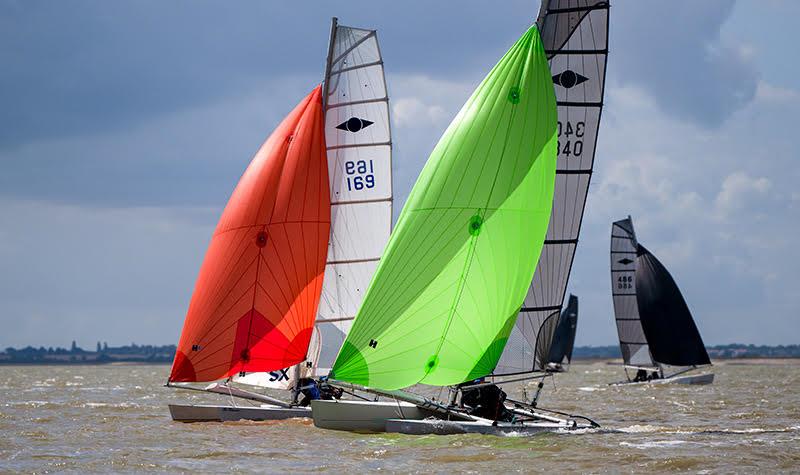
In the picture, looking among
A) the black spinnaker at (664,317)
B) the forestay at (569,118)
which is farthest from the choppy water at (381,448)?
the black spinnaker at (664,317)

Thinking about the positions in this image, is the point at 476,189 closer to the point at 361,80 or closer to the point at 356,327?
the point at 356,327

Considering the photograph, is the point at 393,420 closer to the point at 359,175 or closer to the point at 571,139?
the point at 571,139

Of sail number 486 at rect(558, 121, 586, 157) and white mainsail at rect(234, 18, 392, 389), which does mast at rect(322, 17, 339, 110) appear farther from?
sail number 486 at rect(558, 121, 586, 157)

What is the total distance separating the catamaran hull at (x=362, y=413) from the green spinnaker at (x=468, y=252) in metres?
0.85

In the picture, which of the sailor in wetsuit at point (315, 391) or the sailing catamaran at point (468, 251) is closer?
the sailing catamaran at point (468, 251)

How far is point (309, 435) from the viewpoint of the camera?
825 inches

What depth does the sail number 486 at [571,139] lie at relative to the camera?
20625 mm

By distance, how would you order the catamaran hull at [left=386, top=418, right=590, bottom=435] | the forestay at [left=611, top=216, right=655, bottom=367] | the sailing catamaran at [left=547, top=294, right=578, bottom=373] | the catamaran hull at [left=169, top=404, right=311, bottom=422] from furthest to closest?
the sailing catamaran at [left=547, top=294, right=578, bottom=373]
the forestay at [left=611, top=216, right=655, bottom=367]
the catamaran hull at [left=169, top=404, right=311, bottom=422]
the catamaran hull at [left=386, top=418, right=590, bottom=435]

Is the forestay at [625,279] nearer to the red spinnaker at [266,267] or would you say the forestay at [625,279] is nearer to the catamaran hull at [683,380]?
the catamaran hull at [683,380]

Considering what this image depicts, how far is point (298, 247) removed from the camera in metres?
23.8

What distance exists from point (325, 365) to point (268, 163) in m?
4.36

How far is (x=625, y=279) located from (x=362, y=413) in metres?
32.7

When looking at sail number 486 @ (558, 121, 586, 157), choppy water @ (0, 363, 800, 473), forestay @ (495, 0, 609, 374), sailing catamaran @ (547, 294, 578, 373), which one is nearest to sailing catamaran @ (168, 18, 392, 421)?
choppy water @ (0, 363, 800, 473)

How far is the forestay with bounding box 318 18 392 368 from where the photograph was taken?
24672 millimetres
